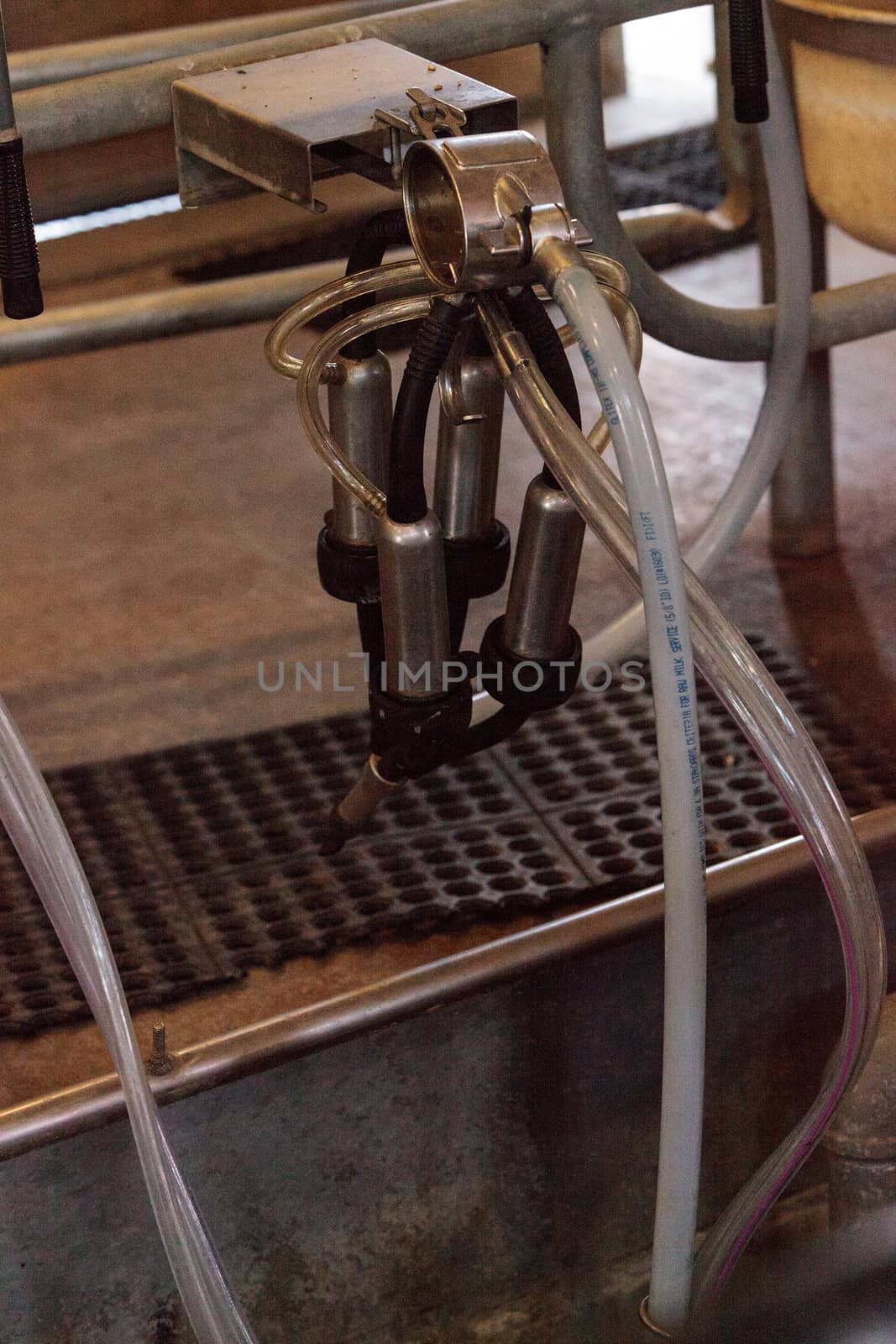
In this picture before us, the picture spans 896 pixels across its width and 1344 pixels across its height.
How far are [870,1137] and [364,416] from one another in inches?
21.5

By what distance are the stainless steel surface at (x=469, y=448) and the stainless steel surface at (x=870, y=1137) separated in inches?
15.8

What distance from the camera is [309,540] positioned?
1733 mm

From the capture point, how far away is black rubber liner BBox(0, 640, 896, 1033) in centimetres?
113

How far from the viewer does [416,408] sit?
2.58ft

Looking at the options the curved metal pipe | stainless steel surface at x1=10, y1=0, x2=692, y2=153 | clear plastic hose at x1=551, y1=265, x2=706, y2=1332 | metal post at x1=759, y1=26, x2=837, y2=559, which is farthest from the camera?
metal post at x1=759, y1=26, x2=837, y2=559

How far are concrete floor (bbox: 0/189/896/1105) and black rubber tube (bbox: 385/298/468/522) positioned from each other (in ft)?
1.36

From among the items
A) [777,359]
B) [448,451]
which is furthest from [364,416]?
[777,359]

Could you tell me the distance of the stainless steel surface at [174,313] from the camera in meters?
1.45

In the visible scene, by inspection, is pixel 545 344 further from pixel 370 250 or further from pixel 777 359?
pixel 777 359

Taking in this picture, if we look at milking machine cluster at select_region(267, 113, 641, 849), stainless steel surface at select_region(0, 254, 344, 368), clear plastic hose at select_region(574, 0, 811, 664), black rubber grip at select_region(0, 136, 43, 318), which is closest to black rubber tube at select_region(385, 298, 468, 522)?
milking machine cluster at select_region(267, 113, 641, 849)

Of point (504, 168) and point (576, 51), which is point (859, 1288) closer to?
point (504, 168)

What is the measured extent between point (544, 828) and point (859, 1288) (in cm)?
76

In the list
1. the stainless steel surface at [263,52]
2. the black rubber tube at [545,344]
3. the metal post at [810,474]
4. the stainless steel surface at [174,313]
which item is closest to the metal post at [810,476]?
the metal post at [810,474]

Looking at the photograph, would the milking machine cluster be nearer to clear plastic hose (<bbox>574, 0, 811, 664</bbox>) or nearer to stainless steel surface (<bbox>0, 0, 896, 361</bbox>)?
stainless steel surface (<bbox>0, 0, 896, 361</bbox>)
